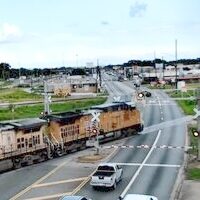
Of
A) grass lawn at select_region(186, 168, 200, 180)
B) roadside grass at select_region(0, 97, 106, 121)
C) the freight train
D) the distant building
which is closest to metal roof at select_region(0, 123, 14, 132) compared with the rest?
the freight train

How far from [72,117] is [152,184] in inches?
708

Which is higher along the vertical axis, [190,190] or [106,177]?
[106,177]

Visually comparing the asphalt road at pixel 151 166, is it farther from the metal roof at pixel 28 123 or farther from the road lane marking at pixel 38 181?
the metal roof at pixel 28 123

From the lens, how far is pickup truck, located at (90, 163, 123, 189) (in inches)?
1397

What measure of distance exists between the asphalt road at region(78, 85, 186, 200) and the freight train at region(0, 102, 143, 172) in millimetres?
2848

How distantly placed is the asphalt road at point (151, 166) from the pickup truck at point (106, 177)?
484mm

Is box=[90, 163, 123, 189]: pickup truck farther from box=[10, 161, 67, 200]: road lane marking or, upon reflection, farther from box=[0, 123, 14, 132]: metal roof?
box=[0, 123, 14, 132]: metal roof

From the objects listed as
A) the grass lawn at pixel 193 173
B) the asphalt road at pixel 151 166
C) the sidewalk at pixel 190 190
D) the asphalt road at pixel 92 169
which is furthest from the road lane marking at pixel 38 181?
the grass lawn at pixel 193 173

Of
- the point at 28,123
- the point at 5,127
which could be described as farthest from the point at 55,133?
the point at 5,127

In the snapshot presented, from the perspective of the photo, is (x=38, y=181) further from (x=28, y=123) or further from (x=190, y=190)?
(x=190, y=190)

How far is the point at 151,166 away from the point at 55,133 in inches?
420

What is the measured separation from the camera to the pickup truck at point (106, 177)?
35.5 meters

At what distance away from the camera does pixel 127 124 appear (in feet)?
211

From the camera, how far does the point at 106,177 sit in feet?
116
